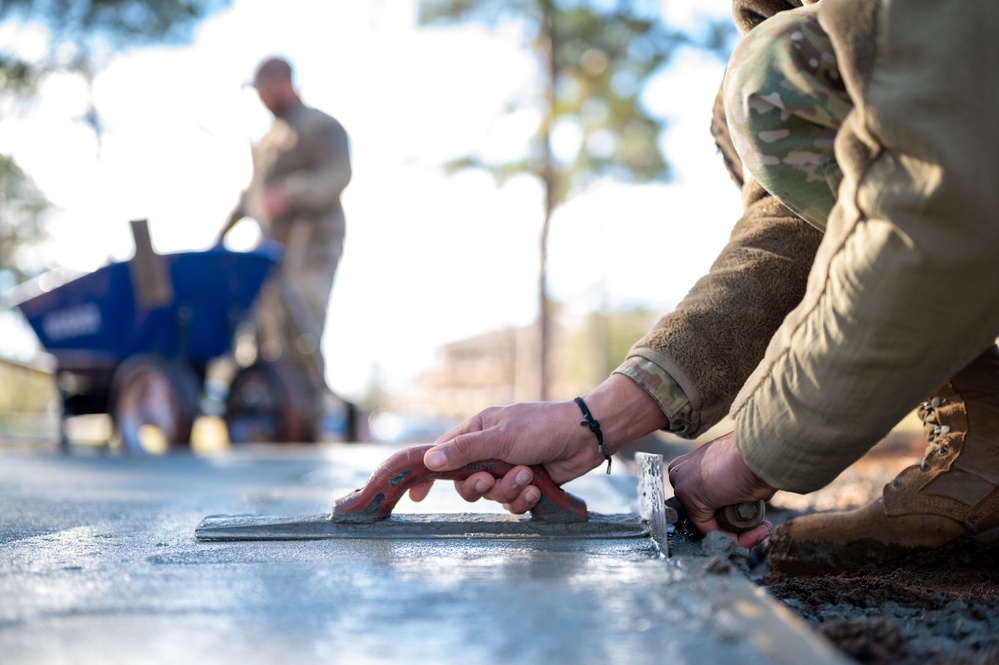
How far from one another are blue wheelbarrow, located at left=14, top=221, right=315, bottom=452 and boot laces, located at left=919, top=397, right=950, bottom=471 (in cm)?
446

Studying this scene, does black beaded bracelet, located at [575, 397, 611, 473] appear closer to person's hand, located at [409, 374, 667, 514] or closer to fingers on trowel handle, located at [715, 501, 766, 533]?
person's hand, located at [409, 374, 667, 514]

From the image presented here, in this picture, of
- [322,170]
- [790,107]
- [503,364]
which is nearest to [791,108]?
[790,107]

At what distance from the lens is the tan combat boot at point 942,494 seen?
146cm

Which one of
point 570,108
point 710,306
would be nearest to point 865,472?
point 710,306

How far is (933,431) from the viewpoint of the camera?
1543mm

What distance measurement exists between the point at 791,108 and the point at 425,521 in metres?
0.80

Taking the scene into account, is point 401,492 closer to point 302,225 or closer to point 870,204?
point 870,204

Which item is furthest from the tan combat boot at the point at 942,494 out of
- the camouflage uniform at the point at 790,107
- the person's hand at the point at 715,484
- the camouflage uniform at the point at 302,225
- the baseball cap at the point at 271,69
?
the baseball cap at the point at 271,69

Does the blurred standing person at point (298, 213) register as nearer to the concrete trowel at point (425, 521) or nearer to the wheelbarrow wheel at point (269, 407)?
the wheelbarrow wheel at point (269, 407)

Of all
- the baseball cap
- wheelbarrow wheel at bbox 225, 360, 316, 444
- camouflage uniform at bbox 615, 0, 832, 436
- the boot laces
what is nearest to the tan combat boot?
the boot laces

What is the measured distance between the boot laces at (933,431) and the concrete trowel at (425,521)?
0.43 m

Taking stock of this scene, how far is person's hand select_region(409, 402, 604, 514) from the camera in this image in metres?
1.31

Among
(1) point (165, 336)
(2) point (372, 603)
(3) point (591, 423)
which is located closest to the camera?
(2) point (372, 603)

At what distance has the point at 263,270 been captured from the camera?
5.64 meters
